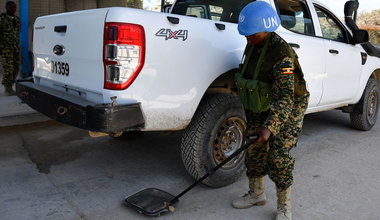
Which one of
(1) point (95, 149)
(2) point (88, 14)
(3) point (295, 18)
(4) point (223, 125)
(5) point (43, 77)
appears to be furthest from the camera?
(1) point (95, 149)

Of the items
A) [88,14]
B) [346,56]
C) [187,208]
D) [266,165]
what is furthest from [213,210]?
[346,56]

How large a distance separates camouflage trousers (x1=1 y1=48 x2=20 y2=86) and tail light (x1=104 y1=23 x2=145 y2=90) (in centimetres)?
484

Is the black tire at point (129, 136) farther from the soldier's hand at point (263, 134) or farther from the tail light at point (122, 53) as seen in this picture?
the soldier's hand at point (263, 134)

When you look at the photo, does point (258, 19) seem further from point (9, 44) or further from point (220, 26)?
point (9, 44)

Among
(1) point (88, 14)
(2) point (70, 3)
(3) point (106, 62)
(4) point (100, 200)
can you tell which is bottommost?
(4) point (100, 200)

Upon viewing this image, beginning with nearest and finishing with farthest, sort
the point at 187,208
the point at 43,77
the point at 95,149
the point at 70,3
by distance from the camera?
the point at 187,208 → the point at 43,77 → the point at 95,149 → the point at 70,3

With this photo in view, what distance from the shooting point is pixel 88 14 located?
8.76 ft

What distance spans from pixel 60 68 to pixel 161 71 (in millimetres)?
1064

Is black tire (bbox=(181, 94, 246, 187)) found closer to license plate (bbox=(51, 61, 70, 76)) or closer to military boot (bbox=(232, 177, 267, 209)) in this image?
military boot (bbox=(232, 177, 267, 209))

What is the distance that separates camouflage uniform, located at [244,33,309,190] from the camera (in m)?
2.34

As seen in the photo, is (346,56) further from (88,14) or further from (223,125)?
(88,14)

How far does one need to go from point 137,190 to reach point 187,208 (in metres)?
0.55

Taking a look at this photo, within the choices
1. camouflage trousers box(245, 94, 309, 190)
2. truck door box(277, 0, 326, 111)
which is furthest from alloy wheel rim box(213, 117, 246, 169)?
truck door box(277, 0, 326, 111)

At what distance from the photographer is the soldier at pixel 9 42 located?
6455 millimetres
